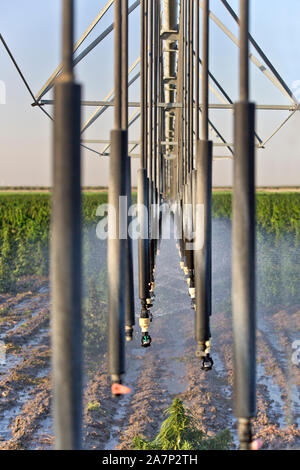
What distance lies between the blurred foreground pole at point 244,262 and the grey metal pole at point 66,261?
27.2 inches

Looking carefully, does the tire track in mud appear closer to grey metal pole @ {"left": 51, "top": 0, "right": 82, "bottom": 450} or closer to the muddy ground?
the muddy ground

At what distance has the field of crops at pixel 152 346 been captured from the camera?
1741cm

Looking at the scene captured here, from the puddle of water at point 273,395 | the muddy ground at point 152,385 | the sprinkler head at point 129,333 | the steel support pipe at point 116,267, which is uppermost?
the steel support pipe at point 116,267

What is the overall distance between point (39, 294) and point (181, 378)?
15540mm

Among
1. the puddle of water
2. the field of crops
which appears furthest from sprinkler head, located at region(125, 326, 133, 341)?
the puddle of water

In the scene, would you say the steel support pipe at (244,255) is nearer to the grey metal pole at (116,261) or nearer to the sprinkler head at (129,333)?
the grey metal pole at (116,261)

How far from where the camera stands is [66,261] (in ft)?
6.26

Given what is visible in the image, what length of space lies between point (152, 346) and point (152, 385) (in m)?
6.36

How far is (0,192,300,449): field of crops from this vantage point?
57.1 feet

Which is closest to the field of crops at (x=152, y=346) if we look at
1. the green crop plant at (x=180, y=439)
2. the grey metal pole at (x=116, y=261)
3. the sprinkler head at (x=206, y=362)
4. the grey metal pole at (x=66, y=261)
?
the green crop plant at (x=180, y=439)

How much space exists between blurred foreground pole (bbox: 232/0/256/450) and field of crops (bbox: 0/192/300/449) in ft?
43.5

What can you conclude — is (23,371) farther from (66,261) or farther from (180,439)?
(66,261)
